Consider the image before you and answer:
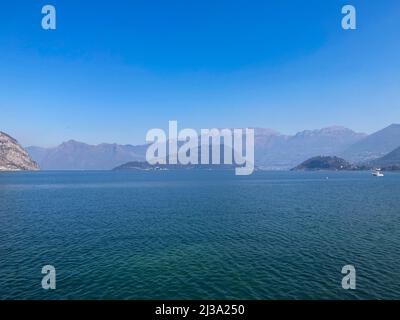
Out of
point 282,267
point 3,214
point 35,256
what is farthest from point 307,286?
point 3,214

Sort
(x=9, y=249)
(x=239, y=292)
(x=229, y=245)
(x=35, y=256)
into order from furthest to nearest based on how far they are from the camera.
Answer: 1. (x=229, y=245)
2. (x=9, y=249)
3. (x=35, y=256)
4. (x=239, y=292)

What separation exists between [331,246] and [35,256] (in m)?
58.1

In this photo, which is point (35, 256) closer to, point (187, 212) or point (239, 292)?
point (239, 292)

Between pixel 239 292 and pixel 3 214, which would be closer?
pixel 239 292

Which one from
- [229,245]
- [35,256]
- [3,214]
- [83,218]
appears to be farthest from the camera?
[3,214]

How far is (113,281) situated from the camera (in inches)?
1479

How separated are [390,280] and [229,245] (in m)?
27.7

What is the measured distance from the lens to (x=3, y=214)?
88.2 m
